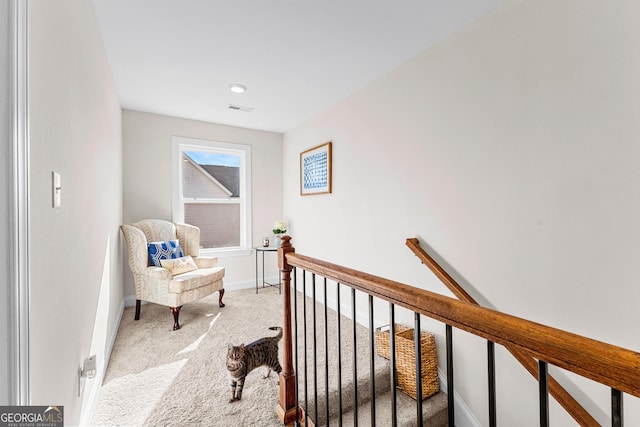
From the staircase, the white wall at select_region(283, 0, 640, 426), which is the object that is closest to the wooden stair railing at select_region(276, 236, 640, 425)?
the staircase

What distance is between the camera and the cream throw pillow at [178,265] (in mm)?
2939

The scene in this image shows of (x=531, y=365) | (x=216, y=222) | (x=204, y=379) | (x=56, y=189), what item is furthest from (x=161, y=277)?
(x=531, y=365)

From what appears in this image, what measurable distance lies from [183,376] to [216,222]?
2.40m

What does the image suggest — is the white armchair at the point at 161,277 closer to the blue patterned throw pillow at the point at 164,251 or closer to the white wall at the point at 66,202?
the blue patterned throw pillow at the point at 164,251

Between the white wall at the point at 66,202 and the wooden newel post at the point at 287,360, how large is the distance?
37.0 inches

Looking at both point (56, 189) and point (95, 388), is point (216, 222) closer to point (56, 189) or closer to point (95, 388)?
point (95, 388)

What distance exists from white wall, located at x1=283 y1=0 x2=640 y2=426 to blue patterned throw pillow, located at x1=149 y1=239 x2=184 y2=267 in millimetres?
2244

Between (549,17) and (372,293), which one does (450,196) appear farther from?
(372,293)

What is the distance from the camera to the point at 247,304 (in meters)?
3.44

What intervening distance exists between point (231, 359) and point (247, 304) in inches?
68.9

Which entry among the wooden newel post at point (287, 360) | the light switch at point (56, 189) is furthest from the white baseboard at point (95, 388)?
the light switch at point (56, 189)

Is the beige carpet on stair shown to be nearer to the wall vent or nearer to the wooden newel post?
the wooden newel post

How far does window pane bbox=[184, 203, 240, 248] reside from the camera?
3.95 metres

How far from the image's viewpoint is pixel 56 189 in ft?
3.44
